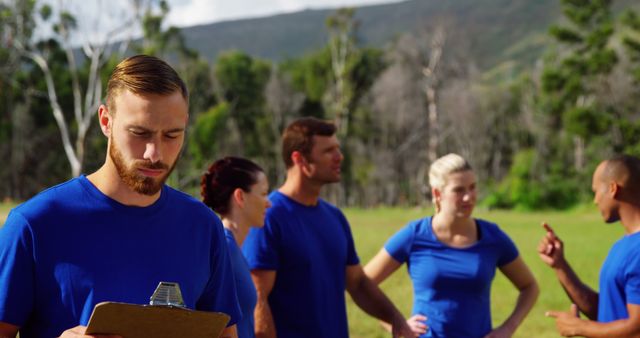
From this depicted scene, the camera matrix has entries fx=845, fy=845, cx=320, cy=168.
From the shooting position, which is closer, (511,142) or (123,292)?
(123,292)

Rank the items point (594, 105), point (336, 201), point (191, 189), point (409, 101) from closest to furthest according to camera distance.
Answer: point (594, 105) → point (191, 189) → point (336, 201) → point (409, 101)

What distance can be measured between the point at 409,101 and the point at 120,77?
6492cm

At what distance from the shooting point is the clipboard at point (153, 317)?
2.05 metres

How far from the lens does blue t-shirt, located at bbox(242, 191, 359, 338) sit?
443 cm

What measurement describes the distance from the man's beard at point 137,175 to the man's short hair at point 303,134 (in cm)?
261

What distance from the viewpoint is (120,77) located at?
2.42 metres

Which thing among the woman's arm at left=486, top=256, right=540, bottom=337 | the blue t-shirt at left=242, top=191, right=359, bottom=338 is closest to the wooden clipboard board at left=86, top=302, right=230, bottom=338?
the blue t-shirt at left=242, top=191, right=359, bottom=338

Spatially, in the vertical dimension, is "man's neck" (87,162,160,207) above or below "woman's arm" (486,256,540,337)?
above

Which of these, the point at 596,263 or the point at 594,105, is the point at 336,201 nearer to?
the point at 594,105

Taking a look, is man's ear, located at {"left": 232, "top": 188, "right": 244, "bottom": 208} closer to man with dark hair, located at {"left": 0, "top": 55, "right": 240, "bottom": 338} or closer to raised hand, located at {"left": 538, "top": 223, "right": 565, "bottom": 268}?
man with dark hair, located at {"left": 0, "top": 55, "right": 240, "bottom": 338}

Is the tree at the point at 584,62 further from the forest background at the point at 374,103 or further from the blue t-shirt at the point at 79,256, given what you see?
the blue t-shirt at the point at 79,256

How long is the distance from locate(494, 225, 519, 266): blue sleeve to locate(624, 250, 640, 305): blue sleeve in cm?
117

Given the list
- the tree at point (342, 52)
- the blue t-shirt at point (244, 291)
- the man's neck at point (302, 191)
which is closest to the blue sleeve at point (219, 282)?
the blue t-shirt at point (244, 291)

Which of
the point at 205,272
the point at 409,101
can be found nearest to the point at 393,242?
the point at 205,272
